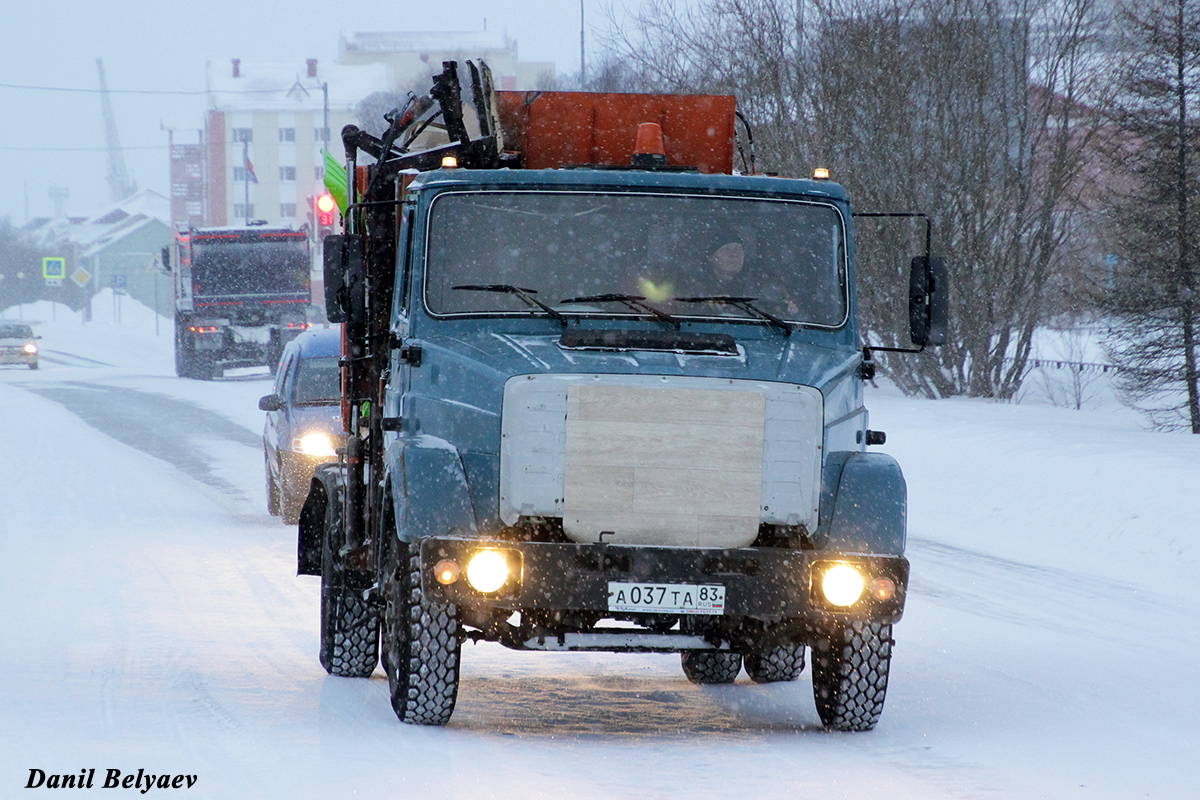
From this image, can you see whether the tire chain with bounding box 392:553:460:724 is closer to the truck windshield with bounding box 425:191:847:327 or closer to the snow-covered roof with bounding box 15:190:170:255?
the truck windshield with bounding box 425:191:847:327

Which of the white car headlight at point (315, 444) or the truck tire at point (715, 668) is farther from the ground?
the white car headlight at point (315, 444)

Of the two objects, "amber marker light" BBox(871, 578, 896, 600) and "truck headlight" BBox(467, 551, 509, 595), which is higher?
"truck headlight" BBox(467, 551, 509, 595)

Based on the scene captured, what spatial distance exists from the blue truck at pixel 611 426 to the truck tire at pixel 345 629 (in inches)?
0.6

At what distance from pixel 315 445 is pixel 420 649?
8123mm

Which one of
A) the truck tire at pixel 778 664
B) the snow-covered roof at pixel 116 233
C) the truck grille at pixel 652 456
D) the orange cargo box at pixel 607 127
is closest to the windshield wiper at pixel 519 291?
the truck grille at pixel 652 456

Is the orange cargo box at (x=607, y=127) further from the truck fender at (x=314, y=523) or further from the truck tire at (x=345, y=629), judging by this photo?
the truck tire at (x=345, y=629)

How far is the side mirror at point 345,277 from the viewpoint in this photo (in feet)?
23.3

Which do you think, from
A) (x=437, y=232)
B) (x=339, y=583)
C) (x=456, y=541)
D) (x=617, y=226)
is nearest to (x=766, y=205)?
(x=617, y=226)

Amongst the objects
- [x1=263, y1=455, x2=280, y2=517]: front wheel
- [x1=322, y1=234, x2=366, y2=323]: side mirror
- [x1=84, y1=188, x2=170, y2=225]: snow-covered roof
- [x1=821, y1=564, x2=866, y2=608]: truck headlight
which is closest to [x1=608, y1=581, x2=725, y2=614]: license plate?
[x1=821, y1=564, x2=866, y2=608]: truck headlight

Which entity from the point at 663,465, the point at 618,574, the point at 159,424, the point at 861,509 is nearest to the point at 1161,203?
the point at 861,509

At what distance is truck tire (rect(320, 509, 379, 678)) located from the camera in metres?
7.73

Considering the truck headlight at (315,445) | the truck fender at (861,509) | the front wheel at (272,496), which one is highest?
the truck fender at (861,509)

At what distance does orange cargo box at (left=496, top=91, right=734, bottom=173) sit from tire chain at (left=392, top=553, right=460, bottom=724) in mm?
2631

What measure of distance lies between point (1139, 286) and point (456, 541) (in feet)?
48.5
